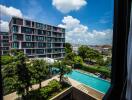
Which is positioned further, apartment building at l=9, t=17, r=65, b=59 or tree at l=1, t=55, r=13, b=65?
apartment building at l=9, t=17, r=65, b=59

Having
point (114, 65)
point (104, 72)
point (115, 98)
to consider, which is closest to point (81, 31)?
point (114, 65)

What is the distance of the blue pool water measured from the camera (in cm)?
158

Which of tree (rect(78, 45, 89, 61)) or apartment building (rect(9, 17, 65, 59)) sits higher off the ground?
apartment building (rect(9, 17, 65, 59))

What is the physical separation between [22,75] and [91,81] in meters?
1.14

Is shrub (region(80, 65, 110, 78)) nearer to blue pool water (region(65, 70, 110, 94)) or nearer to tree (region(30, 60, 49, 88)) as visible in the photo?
blue pool water (region(65, 70, 110, 94))

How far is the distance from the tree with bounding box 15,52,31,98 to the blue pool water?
0.58m

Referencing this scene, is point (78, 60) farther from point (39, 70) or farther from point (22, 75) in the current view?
point (22, 75)

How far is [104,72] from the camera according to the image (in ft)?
6.26

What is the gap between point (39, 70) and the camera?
1.11 meters

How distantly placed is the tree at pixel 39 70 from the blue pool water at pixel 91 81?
392mm

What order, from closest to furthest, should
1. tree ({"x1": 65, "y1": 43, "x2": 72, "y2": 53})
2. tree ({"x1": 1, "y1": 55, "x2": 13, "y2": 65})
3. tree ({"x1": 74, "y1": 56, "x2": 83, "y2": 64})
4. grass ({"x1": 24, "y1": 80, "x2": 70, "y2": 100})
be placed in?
tree ({"x1": 1, "y1": 55, "x2": 13, "y2": 65}) < grass ({"x1": 24, "y1": 80, "x2": 70, "y2": 100}) < tree ({"x1": 65, "y1": 43, "x2": 72, "y2": 53}) < tree ({"x1": 74, "y1": 56, "x2": 83, "y2": 64})

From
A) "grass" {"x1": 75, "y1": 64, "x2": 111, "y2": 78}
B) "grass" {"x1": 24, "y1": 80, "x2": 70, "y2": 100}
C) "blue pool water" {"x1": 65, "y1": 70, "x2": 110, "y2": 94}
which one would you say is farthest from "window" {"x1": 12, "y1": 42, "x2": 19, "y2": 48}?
"grass" {"x1": 75, "y1": 64, "x2": 111, "y2": 78}

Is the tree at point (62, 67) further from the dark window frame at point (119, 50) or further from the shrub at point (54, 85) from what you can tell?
the dark window frame at point (119, 50)

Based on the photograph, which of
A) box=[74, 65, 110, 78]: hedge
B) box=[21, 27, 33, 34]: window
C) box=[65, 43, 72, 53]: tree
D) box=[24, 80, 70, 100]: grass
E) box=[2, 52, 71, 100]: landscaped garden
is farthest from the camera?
box=[74, 65, 110, 78]: hedge
